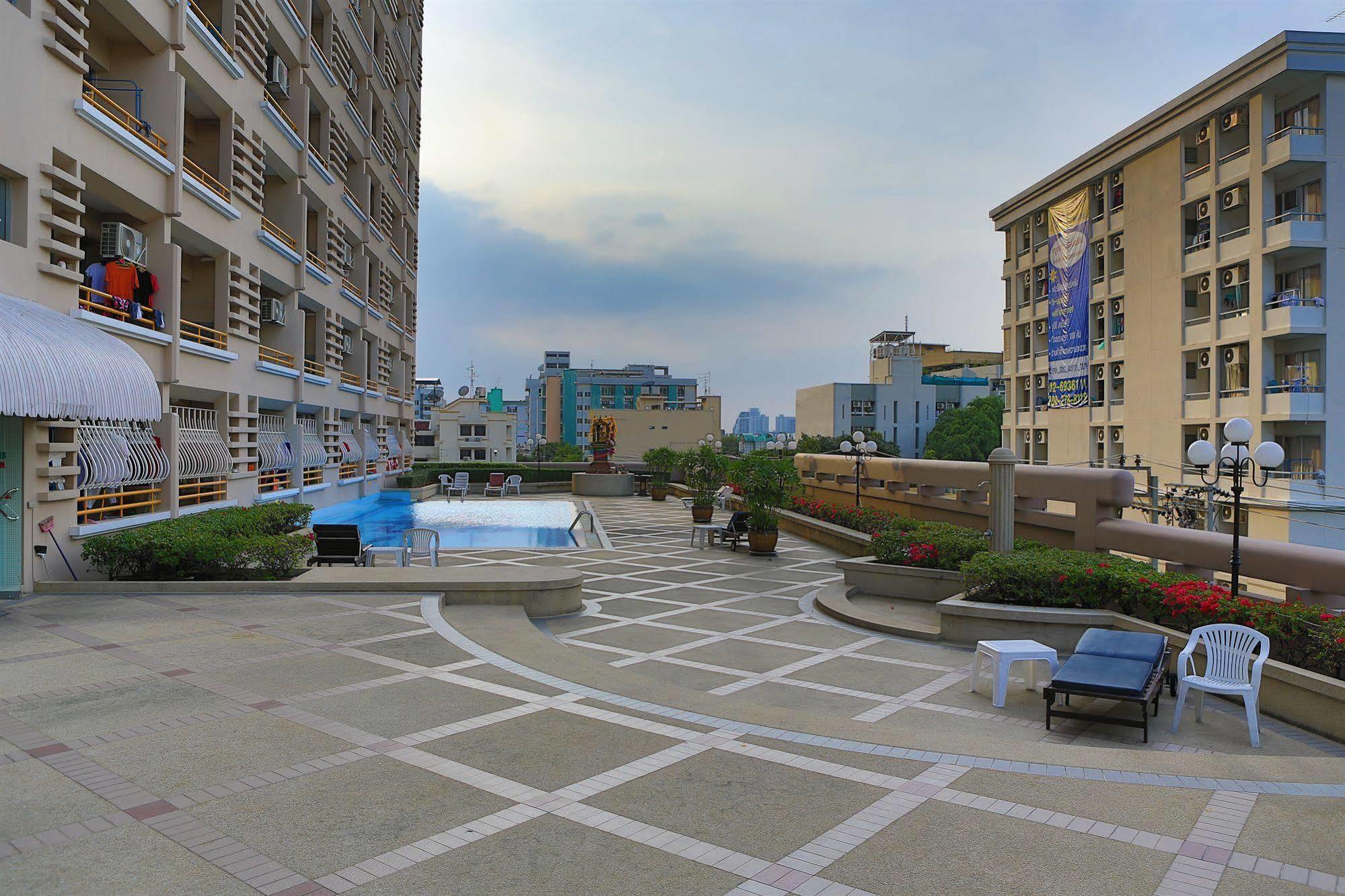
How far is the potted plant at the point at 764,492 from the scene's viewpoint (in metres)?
20.2

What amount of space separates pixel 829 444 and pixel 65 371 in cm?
8730

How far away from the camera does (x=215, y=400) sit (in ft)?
66.2

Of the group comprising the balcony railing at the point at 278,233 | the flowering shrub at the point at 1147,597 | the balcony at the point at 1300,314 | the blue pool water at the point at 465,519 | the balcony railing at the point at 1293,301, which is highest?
the balcony railing at the point at 278,233

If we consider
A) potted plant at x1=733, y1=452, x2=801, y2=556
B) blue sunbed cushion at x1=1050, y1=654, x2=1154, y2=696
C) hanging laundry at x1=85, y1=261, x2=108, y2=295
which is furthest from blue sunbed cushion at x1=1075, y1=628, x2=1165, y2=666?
hanging laundry at x1=85, y1=261, x2=108, y2=295

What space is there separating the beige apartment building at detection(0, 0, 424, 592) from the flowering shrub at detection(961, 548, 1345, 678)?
12.7 m

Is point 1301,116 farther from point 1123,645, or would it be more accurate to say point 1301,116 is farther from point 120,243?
point 120,243

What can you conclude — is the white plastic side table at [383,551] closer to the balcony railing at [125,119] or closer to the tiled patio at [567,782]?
the tiled patio at [567,782]

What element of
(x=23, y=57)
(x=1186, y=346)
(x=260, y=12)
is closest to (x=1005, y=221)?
(x=1186, y=346)

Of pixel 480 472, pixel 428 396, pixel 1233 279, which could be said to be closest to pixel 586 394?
pixel 428 396

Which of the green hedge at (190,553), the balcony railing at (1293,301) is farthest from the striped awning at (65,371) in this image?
the balcony railing at (1293,301)

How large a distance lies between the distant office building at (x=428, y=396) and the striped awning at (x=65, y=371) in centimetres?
13790

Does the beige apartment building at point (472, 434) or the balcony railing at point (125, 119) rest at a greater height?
the balcony railing at point (125, 119)

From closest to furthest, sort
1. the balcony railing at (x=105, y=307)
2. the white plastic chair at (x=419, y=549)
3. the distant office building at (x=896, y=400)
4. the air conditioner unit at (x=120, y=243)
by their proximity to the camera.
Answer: the balcony railing at (x=105, y=307), the air conditioner unit at (x=120, y=243), the white plastic chair at (x=419, y=549), the distant office building at (x=896, y=400)

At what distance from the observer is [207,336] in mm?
20828
